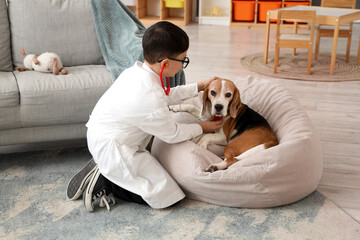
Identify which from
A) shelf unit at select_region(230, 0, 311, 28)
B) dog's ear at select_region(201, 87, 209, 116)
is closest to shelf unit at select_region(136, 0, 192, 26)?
shelf unit at select_region(230, 0, 311, 28)

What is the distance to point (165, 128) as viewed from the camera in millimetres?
2006

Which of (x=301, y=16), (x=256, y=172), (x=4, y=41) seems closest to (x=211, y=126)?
(x=256, y=172)

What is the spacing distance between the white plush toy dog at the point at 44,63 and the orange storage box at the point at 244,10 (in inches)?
188

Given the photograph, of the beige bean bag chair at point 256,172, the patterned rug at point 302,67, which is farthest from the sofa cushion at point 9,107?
the patterned rug at point 302,67

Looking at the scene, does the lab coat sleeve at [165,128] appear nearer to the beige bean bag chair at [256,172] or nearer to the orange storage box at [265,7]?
the beige bean bag chair at [256,172]

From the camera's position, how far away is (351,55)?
5.19 metres

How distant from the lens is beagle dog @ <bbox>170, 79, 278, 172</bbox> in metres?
2.16

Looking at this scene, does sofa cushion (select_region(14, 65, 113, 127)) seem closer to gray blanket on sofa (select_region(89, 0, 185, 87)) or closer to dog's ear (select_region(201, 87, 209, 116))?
gray blanket on sofa (select_region(89, 0, 185, 87))

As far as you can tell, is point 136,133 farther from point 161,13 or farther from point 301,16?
point 161,13

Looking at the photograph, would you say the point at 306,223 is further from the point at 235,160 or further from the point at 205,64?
the point at 205,64

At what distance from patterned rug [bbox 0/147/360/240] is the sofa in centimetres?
38

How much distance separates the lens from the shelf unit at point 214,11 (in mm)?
7266

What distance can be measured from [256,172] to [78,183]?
0.88 meters

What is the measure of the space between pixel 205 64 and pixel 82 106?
2.48 metres
